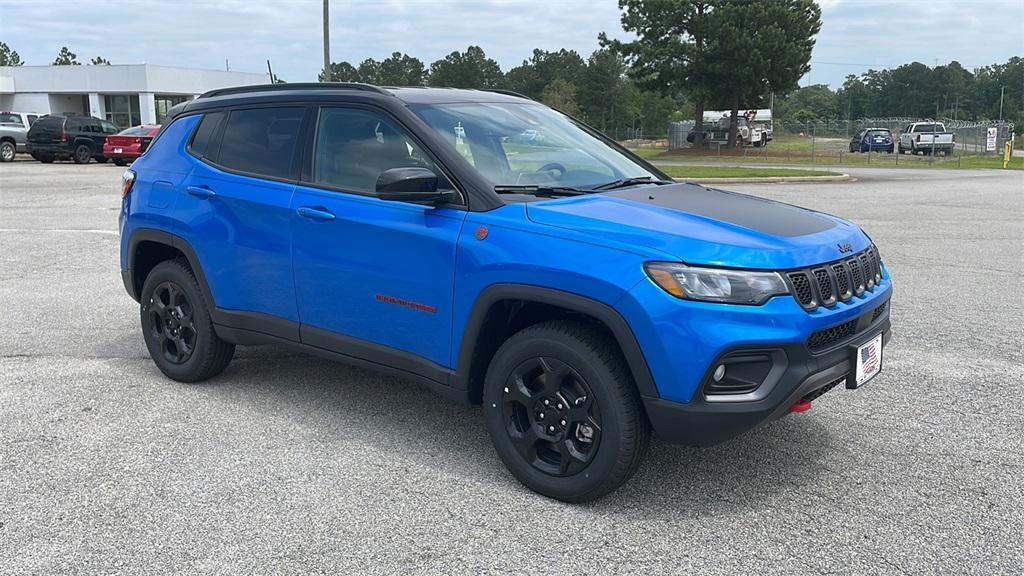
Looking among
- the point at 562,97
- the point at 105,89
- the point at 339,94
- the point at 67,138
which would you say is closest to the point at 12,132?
the point at 67,138

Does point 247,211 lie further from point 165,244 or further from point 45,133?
point 45,133

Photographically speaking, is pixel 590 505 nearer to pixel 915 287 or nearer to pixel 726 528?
pixel 726 528

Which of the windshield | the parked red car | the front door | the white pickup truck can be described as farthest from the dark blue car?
the front door

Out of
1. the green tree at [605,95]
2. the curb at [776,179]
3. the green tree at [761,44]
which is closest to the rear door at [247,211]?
the curb at [776,179]

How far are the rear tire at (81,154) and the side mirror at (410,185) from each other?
31443 millimetres

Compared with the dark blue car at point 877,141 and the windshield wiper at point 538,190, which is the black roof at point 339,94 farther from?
the dark blue car at point 877,141

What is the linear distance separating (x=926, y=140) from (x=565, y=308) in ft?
151

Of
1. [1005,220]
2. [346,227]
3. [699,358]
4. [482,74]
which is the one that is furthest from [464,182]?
[482,74]

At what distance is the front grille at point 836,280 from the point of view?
Result: 3.44m

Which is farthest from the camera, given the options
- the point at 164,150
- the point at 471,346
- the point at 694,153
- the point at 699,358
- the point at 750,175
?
the point at 694,153

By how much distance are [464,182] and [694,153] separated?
45114mm

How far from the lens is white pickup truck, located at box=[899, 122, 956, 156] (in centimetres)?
4353

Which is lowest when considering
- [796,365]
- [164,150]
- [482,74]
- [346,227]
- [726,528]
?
[726,528]

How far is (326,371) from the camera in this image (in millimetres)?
5719
